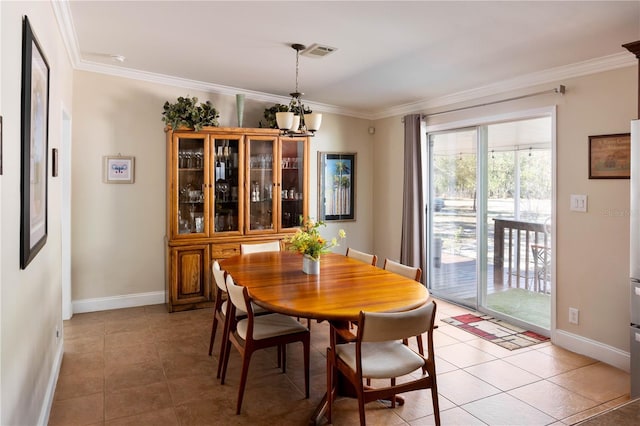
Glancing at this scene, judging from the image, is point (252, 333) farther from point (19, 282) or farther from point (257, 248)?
point (257, 248)

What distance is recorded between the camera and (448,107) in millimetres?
4961

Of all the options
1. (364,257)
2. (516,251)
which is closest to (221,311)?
(364,257)

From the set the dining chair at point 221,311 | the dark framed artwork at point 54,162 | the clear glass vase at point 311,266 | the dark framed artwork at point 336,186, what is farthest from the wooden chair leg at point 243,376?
the dark framed artwork at point 336,186

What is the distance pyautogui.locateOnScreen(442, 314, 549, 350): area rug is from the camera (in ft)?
12.6

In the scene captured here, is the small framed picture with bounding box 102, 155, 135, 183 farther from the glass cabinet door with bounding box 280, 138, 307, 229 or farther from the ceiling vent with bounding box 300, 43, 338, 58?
the ceiling vent with bounding box 300, 43, 338, 58

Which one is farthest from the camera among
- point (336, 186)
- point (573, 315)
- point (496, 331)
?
point (336, 186)

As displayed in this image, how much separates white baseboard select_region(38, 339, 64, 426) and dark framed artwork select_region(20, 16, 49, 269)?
0.95 meters

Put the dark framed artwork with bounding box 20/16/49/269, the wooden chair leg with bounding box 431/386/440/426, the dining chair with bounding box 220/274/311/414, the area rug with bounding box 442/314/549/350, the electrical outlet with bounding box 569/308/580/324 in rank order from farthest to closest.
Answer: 1. the area rug with bounding box 442/314/549/350
2. the electrical outlet with bounding box 569/308/580/324
3. the dining chair with bounding box 220/274/311/414
4. the wooden chair leg with bounding box 431/386/440/426
5. the dark framed artwork with bounding box 20/16/49/269

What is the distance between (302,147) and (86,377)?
3.36 meters

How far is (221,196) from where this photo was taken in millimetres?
4914

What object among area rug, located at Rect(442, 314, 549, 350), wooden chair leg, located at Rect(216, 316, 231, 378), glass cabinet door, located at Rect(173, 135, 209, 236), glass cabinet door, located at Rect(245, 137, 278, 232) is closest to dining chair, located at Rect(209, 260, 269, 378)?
wooden chair leg, located at Rect(216, 316, 231, 378)

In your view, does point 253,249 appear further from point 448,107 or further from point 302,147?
point 448,107

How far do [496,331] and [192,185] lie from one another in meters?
3.48

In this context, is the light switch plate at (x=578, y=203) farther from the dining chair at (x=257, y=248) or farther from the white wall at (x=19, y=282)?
the white wall at (x=19, y=282)
